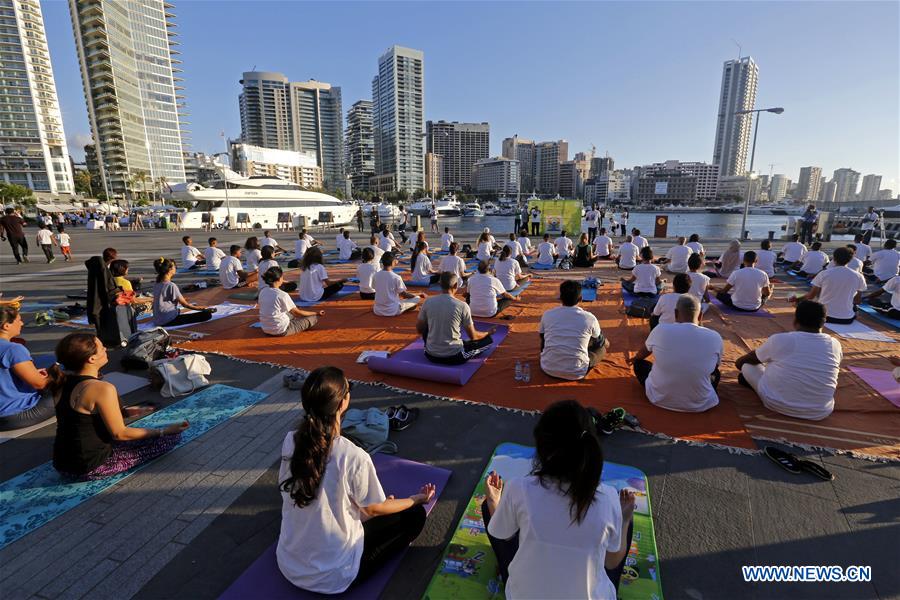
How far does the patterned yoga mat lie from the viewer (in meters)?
2.25

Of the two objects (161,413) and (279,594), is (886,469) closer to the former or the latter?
(279,594)

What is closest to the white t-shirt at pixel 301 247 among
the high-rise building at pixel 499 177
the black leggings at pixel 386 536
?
the black leggings at pixel 386 536

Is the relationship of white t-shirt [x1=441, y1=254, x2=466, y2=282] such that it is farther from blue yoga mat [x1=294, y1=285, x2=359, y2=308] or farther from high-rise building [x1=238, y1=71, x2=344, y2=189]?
high-rise building [x1=238, y1=71, x2=344, y2=189]

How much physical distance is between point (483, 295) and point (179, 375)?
4741 mm

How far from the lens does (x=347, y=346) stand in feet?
20.7

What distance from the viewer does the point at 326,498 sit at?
1.94 metres

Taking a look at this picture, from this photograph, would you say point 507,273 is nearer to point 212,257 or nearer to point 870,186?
point 212,257

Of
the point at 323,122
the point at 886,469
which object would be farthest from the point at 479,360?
the point at 323,122

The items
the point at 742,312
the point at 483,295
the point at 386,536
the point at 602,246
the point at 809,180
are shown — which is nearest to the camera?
the point at 386,536

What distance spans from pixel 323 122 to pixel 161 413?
15448 centimetres

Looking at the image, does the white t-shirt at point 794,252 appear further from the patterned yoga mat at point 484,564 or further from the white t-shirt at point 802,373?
the patterned yoga mat at point 484,564

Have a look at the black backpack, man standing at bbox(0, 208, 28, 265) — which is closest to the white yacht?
man standing at bbox(0, 208, 28, 265)

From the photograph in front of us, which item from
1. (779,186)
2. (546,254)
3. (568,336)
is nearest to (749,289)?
(568,336)

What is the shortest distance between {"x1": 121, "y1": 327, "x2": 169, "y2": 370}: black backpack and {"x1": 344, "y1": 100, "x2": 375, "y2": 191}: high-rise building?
12946 centimetres
